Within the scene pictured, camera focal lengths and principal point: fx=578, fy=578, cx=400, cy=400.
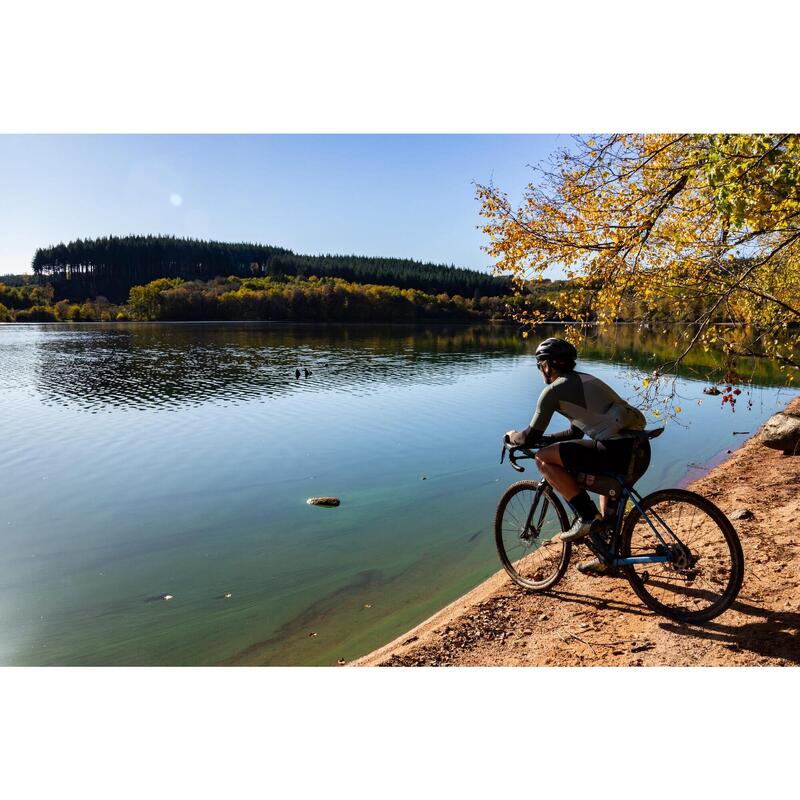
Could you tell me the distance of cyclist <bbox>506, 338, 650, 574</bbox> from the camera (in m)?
4.55

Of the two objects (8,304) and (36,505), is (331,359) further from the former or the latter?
(8,304)

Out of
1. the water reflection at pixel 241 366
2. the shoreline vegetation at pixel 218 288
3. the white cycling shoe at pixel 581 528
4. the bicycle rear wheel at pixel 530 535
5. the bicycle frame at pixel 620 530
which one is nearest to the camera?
the bicycle frame at pixel 620 530

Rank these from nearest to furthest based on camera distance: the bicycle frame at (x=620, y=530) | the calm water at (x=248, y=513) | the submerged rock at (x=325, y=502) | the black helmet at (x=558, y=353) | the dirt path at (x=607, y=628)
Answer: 1. the dirt path at (x=607, y=628)
2. the bicycle frame at (x=620, y=530)
3. the black helmet at (x=558, y=353)
4. the calm water at (x=248, y=513)
5. the submerged rock at (x=325, y=502)

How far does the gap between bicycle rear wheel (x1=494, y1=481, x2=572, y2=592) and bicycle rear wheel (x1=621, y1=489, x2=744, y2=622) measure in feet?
2.39

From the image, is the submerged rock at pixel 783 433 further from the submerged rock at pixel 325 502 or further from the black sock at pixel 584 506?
the submerged rock at pixel 325 502

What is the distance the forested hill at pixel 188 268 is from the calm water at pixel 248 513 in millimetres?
109962

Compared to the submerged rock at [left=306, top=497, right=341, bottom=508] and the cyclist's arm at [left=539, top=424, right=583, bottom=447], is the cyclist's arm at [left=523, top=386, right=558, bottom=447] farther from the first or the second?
the submerged rock at [left=306, top=497, right=341, bottom=508]

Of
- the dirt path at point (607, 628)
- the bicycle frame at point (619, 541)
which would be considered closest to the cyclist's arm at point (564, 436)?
the bicycle frame at point (619, 541)

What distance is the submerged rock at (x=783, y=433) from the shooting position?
12.1 meters

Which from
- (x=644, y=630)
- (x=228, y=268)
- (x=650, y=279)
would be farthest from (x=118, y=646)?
(x=228, y=268)

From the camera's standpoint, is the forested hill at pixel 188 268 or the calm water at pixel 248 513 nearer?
the calm water at pixel 248 513

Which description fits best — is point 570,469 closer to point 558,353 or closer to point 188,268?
point 558,353

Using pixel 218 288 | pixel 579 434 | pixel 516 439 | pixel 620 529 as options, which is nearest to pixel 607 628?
pixel 620 529

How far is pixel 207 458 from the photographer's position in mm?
15797
